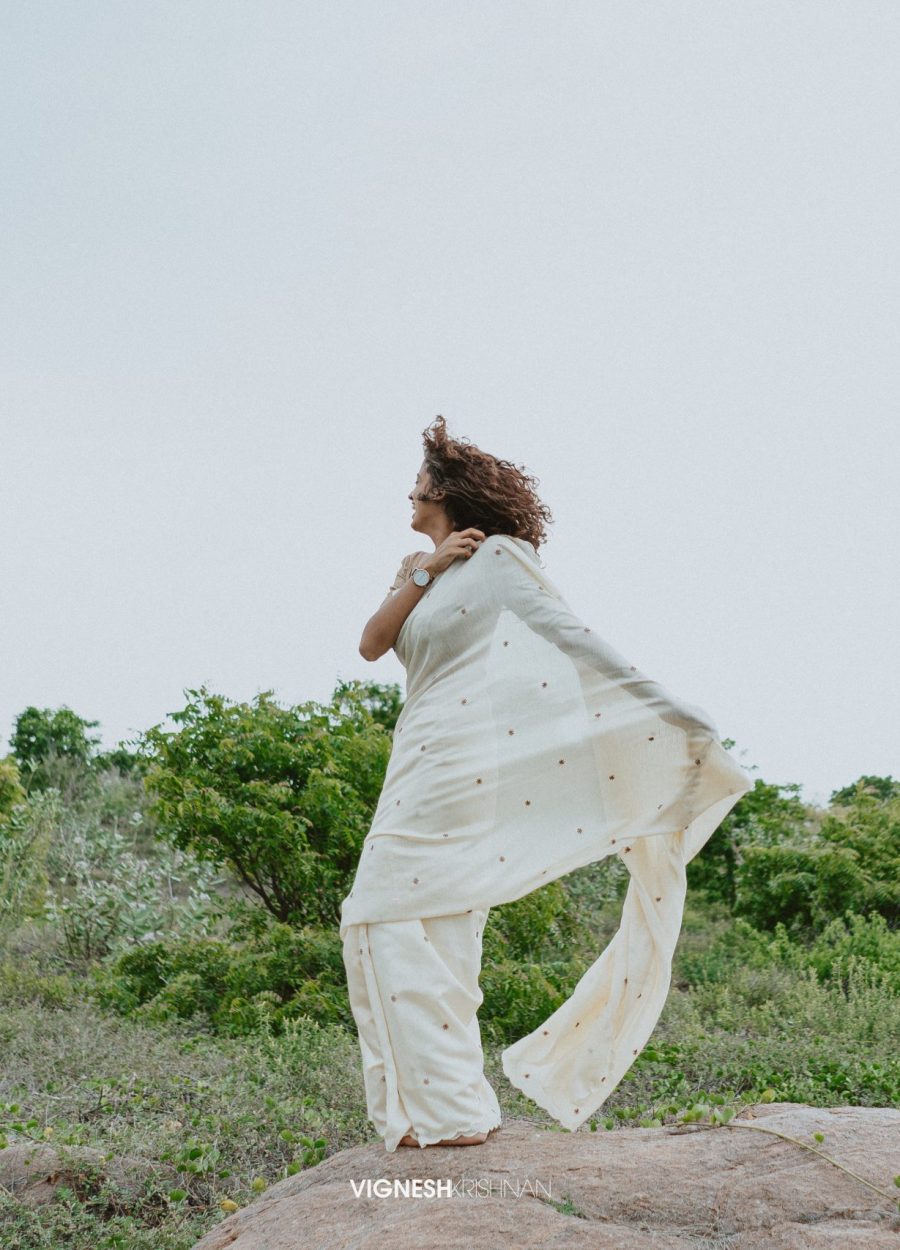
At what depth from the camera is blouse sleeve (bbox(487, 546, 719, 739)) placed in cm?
351

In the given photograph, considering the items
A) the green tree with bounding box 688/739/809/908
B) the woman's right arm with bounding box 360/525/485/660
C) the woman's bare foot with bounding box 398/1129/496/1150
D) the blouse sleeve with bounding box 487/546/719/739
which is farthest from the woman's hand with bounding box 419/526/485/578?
the green tree with bounding box 688/739/809/908

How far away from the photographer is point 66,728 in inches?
706

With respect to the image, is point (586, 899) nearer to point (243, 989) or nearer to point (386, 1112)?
point (243, 989)

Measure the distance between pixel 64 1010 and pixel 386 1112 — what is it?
4949 millimetres

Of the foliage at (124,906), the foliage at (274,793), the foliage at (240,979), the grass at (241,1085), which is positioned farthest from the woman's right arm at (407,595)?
the foliage at (124,906)

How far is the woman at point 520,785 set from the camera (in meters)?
3.28

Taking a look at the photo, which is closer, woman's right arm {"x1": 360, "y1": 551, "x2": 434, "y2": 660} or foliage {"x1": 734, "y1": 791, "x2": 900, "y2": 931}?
woman's right arm {"x1": 360, "y1": 551, "x2": 434, "y2": 660}

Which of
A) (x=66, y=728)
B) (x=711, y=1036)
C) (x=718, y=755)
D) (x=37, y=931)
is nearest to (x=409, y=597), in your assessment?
(x=718, y=755)

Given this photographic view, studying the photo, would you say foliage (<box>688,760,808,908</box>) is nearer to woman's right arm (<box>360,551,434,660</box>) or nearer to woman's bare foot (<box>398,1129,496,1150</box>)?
woman's right arm (<box>360,551,434,660</box>)

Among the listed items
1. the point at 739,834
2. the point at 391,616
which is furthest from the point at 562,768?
the point at 739,834

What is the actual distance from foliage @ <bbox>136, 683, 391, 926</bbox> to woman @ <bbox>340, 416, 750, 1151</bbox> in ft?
13.0

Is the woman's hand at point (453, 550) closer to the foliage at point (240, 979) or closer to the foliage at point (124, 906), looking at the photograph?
the foliage at point (240, 979)

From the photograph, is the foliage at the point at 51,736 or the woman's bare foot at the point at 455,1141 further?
the foliage at the point at 51,736

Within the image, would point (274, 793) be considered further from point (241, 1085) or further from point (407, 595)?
point (407, 595)
